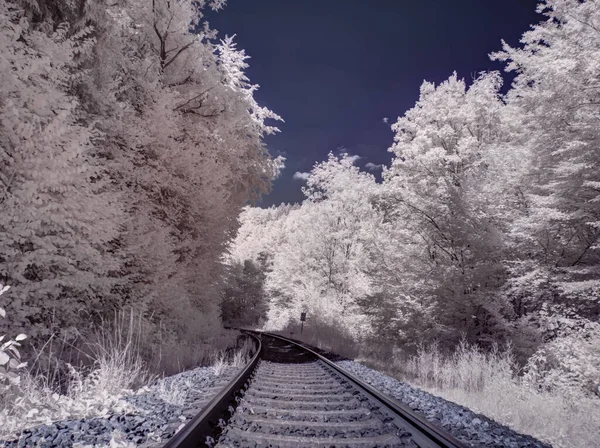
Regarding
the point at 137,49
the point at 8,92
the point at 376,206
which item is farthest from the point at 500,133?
the point at 8,92

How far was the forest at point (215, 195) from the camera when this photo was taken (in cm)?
603

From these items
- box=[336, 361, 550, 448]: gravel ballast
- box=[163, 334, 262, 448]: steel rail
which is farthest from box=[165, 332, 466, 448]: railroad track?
box=[336, 361, 550, 448]: gravel ballast

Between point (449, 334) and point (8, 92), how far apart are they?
549 inches

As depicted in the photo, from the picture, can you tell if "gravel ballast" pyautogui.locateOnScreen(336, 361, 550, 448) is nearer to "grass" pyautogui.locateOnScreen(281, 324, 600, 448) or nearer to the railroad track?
the railroad track

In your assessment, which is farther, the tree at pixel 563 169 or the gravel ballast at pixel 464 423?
the tree at pixel 563 169

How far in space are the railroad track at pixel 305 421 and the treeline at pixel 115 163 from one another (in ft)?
12.1

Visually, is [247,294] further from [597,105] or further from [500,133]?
[597,105]

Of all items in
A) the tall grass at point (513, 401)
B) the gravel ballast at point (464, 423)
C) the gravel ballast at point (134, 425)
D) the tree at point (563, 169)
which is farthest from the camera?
the tree at point (563, 169)

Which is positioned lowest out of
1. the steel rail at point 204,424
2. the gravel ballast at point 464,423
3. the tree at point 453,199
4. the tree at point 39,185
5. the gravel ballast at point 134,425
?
the gravel ballast at point 134,425

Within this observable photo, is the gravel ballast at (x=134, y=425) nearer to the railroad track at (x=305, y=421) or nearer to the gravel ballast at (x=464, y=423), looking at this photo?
the railroad track at (x=305, y=421)

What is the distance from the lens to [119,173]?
34.8 feet

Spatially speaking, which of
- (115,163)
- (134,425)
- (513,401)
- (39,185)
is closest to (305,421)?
(134,425)

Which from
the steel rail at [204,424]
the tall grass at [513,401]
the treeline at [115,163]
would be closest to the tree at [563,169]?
the tall grass at [513,401]

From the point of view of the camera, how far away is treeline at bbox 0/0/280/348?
5.74 metres
